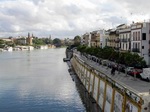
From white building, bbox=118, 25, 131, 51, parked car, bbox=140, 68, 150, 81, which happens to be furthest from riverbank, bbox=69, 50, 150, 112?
white building, bbox=118, 25, 131, 51

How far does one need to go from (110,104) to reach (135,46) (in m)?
32.5

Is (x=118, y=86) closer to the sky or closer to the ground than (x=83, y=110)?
closer to the sky

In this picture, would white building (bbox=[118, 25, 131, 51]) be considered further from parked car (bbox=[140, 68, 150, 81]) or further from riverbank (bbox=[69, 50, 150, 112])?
parked car (bbox=[140, 68, 150, 81])

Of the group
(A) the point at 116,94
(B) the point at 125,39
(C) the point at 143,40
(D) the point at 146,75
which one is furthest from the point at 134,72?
(B) the point at 125,39

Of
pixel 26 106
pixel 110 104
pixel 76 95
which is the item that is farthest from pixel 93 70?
pixel 110 104

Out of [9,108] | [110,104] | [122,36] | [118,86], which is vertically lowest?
[9,108]

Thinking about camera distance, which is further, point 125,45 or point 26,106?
point 125,45

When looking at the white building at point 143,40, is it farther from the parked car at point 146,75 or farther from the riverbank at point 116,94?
the parked car at point 146,75

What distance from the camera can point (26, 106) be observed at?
50.1 meters

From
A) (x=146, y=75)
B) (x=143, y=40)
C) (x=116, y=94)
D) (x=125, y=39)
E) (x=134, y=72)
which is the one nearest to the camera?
(x=116, y=94)

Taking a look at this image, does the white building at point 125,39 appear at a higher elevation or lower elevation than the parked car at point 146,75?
higher

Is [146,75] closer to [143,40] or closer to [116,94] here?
[116,94]

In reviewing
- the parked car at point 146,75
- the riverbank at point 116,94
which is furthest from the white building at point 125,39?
the parked car at point 146,75

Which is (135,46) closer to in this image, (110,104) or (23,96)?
(23,96)
